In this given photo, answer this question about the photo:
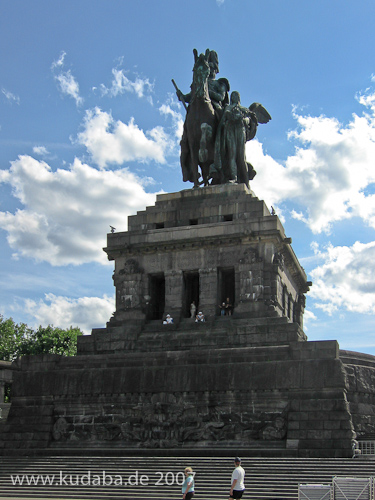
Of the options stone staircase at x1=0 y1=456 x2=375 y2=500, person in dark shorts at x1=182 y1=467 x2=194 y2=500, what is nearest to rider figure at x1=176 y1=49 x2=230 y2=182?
stone staircase at x1=0 y1=456 x2=375 y2=500

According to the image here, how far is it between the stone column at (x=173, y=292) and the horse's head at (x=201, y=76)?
10.6 metres

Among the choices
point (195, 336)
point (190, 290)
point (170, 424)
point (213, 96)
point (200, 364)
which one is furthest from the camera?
point (213, 96)

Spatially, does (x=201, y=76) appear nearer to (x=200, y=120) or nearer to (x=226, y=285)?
(x=200, y=120)

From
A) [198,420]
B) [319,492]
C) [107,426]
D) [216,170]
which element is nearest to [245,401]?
[198,420]

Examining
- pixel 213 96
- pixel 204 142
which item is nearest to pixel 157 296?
pixel 204 142

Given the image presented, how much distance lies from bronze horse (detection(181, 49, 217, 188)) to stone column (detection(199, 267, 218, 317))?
6.43m

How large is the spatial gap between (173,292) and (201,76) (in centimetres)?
1234

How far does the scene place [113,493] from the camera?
23.1m

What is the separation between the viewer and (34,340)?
67.0m

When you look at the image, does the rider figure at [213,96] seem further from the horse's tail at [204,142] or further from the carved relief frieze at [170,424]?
the carved relief frieze at [170,424]

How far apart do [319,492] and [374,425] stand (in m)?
11.4

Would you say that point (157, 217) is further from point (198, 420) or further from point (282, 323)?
point (198, 420)

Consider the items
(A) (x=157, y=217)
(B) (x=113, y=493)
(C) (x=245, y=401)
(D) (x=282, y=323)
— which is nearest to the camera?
(B) (x=113, y=493)

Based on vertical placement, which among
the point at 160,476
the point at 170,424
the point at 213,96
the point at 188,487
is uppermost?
the point at 213,96
